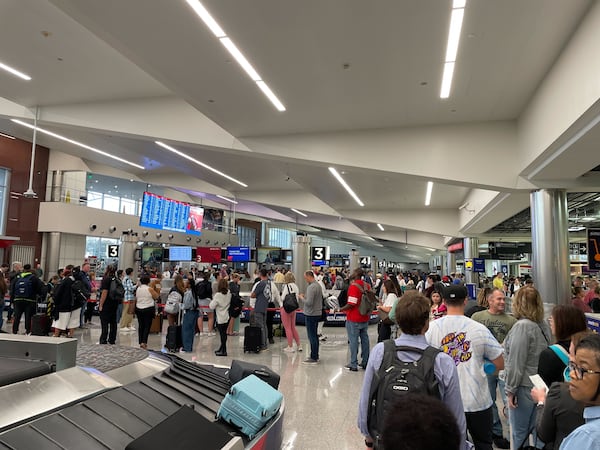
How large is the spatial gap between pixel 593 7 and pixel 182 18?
493 centimetres

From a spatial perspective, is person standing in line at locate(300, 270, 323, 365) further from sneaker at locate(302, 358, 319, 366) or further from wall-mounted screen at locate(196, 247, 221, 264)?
wall-mounted screen at locate(196, 247, 221, 264)

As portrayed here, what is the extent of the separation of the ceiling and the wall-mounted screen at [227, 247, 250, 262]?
12.7 meters

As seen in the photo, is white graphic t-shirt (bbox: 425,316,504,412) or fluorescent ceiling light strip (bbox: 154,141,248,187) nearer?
white graphic t-shirt (bbox: 425,316,504,412)

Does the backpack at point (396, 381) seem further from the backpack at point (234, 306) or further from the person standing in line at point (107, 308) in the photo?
the person standing in line at point (107, 308)

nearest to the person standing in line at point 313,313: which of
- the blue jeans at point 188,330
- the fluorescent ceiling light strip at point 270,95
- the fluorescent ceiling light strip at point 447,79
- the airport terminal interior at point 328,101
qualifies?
the airport terminal interior at point 328,101

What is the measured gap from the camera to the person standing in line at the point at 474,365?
2.96 metres

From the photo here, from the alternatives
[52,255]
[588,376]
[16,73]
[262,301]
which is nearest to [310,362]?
[262,301]

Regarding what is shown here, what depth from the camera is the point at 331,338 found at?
11.3 m

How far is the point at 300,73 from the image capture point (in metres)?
6.68

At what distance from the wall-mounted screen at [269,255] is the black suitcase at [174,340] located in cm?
1924

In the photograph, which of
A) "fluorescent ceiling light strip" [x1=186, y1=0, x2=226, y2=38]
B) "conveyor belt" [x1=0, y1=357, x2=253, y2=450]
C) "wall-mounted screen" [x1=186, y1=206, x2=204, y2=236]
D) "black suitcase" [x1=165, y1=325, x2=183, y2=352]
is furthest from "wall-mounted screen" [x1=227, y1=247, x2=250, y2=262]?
"conveyor belt" [x1=0, y1=357, x2=253, y2=450]

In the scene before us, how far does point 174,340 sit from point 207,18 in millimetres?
6184

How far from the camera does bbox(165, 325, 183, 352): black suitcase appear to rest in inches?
341

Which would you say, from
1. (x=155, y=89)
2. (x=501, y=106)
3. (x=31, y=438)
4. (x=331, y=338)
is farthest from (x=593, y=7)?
(x=331, y=338)
